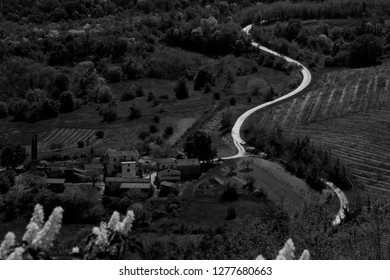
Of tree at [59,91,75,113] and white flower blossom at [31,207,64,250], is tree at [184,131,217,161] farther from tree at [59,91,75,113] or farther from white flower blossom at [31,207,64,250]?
white flower blossom at [31,207,64,250]

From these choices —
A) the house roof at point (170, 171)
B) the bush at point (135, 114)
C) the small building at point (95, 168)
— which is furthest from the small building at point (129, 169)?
the bush at point (135, 114)

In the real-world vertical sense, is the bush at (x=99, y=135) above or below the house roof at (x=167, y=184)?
below

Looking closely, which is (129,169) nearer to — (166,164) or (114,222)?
(166,164)

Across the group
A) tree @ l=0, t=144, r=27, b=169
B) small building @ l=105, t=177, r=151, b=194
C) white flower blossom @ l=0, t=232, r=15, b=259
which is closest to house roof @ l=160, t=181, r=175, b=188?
small building @ l=105, t=177, r=151, b=194

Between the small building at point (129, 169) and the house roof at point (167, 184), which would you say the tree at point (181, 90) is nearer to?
the small building at point (129, 169)

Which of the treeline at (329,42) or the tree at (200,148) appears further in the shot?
the treeline at (329,42)
